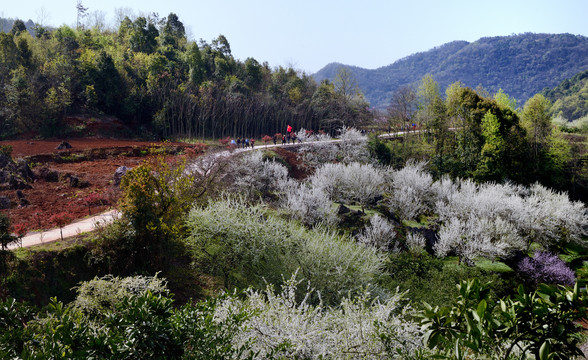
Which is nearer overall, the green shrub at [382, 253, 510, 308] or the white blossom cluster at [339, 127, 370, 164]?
the green shrub at [382, 253, 510, 308]

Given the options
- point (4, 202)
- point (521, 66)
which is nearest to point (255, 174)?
point (4, 202)

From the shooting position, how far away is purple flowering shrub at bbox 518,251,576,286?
55.4ft

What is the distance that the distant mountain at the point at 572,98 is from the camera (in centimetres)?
7784

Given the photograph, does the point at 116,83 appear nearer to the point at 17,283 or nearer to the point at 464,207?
the point at 17,283

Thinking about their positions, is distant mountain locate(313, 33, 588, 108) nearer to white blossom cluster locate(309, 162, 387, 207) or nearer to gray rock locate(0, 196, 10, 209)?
white blossom cluster locate(309, 162, 387, 207)

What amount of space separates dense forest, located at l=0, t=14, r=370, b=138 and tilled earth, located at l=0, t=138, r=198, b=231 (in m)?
5.81

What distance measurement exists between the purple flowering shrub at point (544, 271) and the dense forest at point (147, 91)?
27.7 metres

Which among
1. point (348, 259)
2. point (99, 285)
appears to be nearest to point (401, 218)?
point (348, 259)

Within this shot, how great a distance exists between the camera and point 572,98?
3295 inches

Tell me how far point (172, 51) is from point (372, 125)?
1185 inches

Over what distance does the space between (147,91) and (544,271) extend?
127ft

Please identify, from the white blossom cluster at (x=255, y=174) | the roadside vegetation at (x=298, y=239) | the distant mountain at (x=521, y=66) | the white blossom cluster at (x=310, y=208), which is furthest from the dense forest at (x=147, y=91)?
the distant mountain at (x=521, y=66)

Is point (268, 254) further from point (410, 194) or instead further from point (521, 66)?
point (521, 66)

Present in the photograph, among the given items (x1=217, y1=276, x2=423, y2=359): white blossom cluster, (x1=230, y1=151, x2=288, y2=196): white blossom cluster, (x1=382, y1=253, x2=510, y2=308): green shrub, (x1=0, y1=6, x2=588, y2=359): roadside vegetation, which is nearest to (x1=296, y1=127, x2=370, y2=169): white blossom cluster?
(x1=0, y1=6, x2=588, y2=359): roadside vegetation
